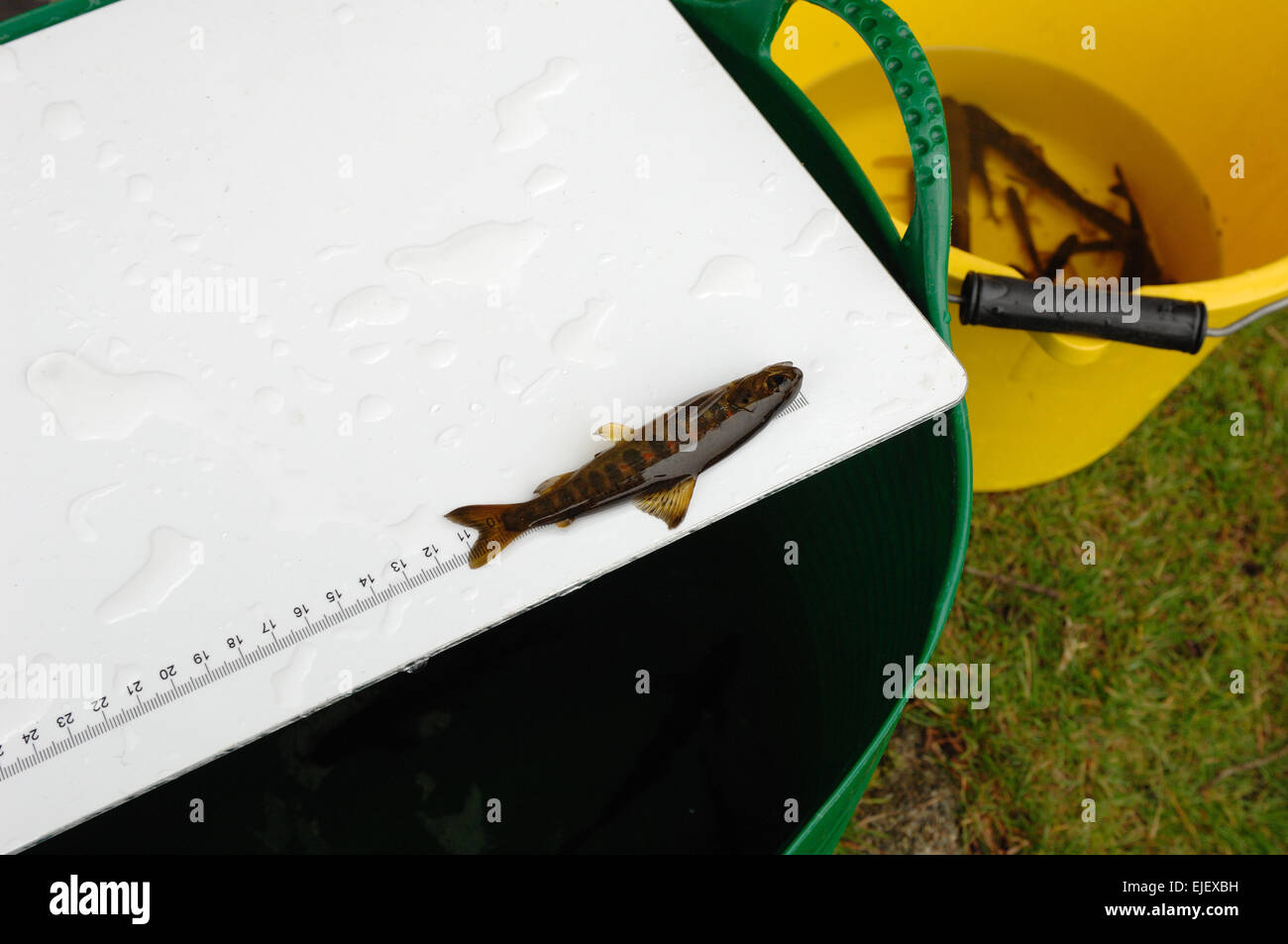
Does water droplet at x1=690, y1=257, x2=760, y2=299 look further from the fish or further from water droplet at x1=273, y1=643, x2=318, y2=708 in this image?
water droplet at x1=273, y1=643, x2=318, y2=708

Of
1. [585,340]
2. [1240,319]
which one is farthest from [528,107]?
[1240,319]

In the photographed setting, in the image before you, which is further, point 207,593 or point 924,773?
point 924,773

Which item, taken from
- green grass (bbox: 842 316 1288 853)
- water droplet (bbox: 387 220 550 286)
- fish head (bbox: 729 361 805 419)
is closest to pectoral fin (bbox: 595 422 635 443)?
fish head (bbox: 729 361 805 419)

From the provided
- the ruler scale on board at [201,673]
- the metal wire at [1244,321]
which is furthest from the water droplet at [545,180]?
the metal wire at [1244,321]

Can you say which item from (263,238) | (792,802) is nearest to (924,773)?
(792,802)

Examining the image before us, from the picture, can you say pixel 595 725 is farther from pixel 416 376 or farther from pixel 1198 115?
pixel 1198 115
